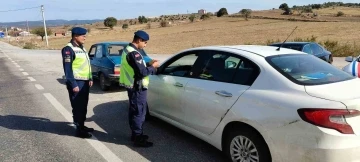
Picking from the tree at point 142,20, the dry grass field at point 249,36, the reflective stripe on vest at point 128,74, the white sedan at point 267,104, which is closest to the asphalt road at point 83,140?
the white sedan at point 267,104

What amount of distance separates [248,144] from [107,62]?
6.06 m

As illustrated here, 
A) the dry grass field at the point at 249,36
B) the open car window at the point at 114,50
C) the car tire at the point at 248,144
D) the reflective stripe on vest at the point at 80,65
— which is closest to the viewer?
the car tire at the point at 248,144

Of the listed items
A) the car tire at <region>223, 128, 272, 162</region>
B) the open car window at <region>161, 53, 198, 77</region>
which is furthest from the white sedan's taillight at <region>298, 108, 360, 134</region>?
the open car window at <region>161, 53, 198, 77</region>

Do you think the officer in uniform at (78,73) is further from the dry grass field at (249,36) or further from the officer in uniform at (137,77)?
the dry grass field at (249,36)

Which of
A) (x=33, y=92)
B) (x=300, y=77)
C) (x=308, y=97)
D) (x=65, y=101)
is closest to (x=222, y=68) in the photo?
(x=300, y=77)

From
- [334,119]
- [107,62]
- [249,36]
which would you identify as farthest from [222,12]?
[334,119]

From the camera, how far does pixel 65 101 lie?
771 cm

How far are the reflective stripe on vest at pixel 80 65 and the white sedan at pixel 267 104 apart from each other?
1319mm

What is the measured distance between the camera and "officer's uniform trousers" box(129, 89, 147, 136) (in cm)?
446

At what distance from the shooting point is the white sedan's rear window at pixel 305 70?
3.37m

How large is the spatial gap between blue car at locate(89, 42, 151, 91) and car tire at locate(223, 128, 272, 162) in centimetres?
526

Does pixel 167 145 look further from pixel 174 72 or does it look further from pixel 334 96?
pixel 334 96

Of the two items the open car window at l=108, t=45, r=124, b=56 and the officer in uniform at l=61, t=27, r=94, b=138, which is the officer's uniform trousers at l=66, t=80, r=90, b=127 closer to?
the officer in uniform at l=61, t=27, r=94, b=138

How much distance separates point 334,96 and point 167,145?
2.45 m
